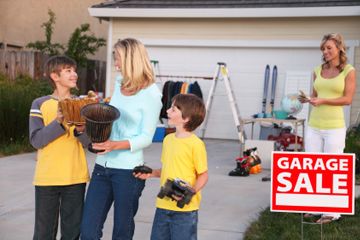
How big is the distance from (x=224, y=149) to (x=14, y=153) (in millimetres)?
4105

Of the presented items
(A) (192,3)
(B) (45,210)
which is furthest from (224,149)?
(B) (45,210)

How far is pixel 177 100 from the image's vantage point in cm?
393

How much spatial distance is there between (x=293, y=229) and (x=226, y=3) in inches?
346

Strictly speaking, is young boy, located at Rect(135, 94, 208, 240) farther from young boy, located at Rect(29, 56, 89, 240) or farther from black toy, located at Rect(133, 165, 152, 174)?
young boy, located at Rect(29, 56, 89, 240)

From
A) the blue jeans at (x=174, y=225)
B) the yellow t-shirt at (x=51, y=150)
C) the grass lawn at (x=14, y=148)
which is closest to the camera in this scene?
the blue jeans at (x=174, y=225)

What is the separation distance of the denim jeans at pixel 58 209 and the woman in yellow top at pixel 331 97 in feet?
7.89

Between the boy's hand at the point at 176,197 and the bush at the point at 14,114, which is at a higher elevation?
the bush at the point at 14,114

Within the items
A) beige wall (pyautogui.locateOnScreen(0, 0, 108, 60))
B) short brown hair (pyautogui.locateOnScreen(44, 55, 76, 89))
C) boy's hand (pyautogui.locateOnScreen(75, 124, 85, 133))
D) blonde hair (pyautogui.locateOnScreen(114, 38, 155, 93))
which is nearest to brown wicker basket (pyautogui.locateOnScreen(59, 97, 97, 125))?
boy's hand (pyautogui.locateOnScreen(75, 124, 85, 133))

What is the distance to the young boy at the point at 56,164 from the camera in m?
4.16

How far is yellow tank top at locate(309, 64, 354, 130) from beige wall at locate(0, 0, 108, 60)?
12.9 meters

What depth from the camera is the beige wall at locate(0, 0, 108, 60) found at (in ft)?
55.4

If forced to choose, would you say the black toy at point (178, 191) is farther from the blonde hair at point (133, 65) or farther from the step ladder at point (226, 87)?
the step ladder at point (226, 87)

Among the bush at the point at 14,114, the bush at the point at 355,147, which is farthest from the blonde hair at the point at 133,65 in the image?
the bush at the point at 14,114

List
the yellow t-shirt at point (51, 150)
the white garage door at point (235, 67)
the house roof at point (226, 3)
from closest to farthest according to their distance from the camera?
the yellow t-shirt at point (51, 150) < the house roof at point (226, 3) < the white garage door at point (235, 67)
